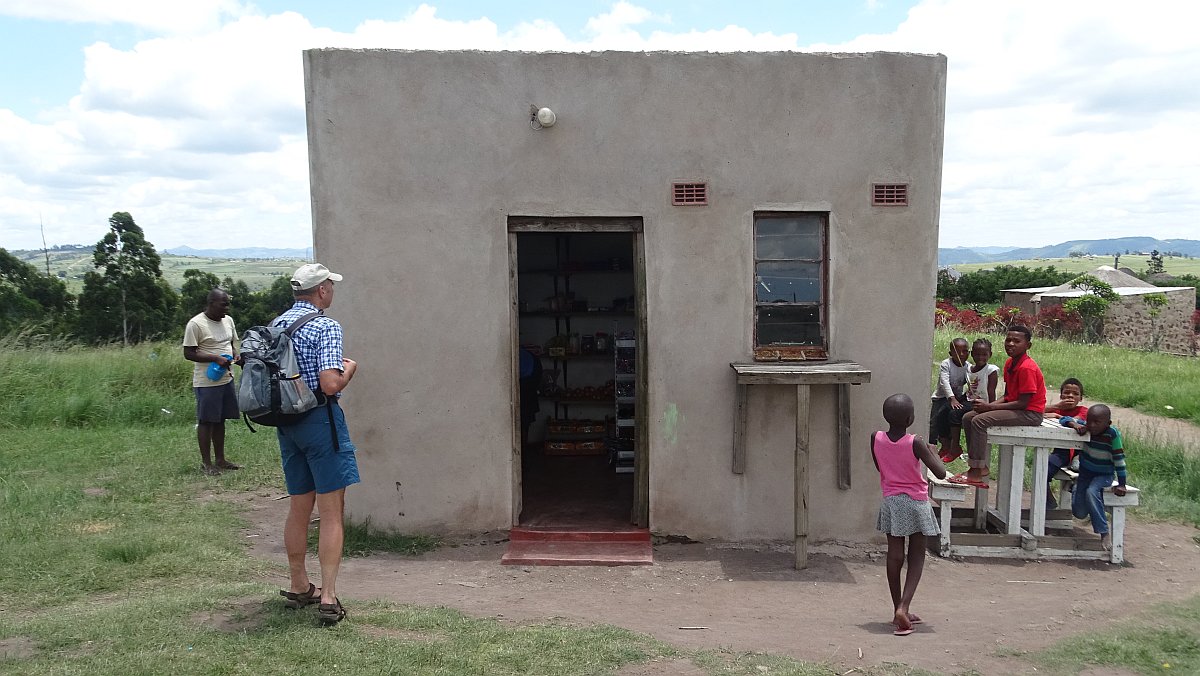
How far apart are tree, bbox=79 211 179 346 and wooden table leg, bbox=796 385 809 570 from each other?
2269cm

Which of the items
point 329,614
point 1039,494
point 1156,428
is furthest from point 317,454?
point 1156,428

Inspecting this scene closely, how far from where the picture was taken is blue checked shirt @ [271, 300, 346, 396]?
15.3 ft

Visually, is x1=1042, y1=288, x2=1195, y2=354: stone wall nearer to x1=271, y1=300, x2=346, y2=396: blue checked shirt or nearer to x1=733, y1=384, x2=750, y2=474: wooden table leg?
x1=733, y1=384, x2=750, y2=474: wooden table leg

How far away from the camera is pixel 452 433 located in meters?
7.01

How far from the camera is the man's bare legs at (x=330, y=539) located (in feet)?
15.8

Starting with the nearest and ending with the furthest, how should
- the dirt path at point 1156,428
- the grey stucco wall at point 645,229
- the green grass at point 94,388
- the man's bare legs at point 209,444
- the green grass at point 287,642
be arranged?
the green grass at point 287,642, the grey stucco wall at point 645,229, the man's bare legs at point 209,444, the dirt path at point 1156,428, the green grass at point 94,388

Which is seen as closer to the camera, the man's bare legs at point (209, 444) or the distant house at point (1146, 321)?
the man's bare legs at point (209, 444)

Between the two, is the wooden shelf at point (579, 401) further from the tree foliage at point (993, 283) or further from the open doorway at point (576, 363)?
the tree foliage at point (993, 283)

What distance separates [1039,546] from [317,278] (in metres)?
6.24

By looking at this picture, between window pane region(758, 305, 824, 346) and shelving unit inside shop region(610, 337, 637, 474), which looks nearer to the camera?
window pane region(758, 305, 824, 346)

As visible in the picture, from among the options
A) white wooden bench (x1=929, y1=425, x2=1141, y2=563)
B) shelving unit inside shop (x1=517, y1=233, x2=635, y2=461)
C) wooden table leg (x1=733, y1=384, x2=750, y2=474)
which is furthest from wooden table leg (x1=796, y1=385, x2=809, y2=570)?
shelving unit inside shop (x1=517, y1=233, x2=635, y2=461)

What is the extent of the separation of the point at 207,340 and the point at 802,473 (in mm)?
6132

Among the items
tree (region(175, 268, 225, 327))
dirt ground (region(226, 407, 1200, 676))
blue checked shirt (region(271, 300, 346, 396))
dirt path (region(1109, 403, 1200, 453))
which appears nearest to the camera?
blue checked shirt (region(271, 300, 346, 396))

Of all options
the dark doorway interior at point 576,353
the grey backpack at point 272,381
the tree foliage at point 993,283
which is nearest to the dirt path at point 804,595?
the grey backpack at point 272,381
